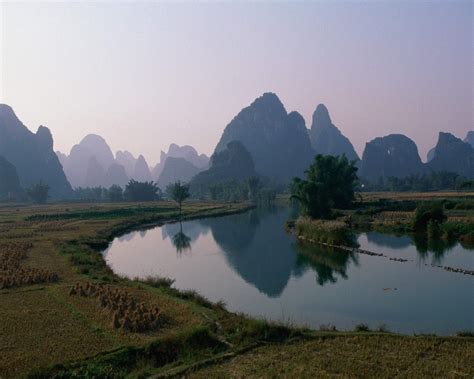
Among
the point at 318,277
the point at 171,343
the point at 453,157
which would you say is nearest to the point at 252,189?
the point at 318,277

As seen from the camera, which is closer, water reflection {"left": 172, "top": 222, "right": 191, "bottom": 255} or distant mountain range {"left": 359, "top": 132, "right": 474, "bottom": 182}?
water reflection {"left": 172, "top": 222, "right": 191, "bottom": 255}

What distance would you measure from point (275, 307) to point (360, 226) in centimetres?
2102

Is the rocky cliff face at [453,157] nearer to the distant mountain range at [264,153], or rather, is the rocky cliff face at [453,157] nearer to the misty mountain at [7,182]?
the distant mountain range at [264,153]

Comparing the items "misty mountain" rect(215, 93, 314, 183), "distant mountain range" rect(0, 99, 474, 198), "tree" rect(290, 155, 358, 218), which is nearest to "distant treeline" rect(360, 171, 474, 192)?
"distant mountain range" rect(0, 99, 474, 198)

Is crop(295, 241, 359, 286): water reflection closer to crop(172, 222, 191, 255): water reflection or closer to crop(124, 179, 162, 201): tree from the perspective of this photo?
crop(172, 222, 191, 255): water reflection

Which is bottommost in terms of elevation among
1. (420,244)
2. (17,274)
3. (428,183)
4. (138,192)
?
(420,244)

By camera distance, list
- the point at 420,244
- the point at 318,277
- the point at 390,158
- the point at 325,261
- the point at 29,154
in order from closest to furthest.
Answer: the point at 318,277 → the point at 325,261 → the point at 420,244 → the point at 29,154 → the point at 390,158

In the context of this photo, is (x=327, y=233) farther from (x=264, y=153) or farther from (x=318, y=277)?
(x=264, y=153)

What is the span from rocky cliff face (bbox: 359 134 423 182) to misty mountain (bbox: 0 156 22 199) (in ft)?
331

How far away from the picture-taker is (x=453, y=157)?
14888 centimetres

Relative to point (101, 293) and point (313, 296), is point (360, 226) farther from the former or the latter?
point (101, 293)

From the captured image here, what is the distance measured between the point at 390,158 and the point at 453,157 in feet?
66.3

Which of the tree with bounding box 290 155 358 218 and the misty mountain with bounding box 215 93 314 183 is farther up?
the misty mountain with bounding box 215 93 314 183

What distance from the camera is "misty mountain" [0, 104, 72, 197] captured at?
12656 cm
